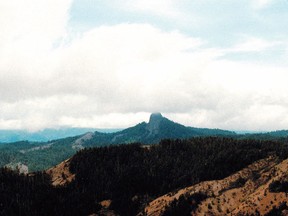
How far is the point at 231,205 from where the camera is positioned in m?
180

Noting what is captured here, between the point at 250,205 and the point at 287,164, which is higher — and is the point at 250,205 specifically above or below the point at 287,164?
below

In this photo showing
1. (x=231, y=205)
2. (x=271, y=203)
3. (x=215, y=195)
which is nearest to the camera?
(x=271, y=203)

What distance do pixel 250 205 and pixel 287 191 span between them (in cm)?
1617

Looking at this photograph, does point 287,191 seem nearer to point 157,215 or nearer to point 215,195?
point 215,195

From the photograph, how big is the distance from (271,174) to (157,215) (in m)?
61.9

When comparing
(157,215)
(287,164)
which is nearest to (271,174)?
(287,164)

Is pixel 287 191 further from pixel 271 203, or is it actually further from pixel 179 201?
pixel 179 201

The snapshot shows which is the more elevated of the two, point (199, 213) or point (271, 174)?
point (271, 174)

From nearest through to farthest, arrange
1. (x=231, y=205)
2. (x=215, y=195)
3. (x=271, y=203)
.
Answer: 1. (x=271, y=203)
2. (x=231, y=205)
3. (x=215, y=195)

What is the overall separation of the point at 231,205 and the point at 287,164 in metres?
41.7

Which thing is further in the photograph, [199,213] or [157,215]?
[157,215]

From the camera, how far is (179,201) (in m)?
198

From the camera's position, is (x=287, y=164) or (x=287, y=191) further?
(x=287, y=164)

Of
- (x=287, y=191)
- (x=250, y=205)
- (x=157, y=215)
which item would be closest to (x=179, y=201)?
(x=157, y=215)
